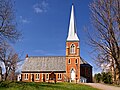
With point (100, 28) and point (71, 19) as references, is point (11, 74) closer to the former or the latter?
point (71, 19)

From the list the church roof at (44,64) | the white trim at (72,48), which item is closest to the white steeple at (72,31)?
the white trim at (72,48)

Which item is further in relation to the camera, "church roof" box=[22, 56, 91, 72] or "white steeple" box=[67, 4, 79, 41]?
"church roof" box=[22, 56, 91, 72]

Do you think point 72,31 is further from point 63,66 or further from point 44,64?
point 44,64

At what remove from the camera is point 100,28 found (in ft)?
75.7

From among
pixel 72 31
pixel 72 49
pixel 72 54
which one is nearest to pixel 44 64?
pixel 72 54

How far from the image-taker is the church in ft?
208

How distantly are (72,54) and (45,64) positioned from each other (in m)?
11.8

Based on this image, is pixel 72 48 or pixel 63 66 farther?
pixel 63 66

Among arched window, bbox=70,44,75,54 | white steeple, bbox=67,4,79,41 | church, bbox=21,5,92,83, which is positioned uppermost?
white steeple, bbox=67,4,79,41

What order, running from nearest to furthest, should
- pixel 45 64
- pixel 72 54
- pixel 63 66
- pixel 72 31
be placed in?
pixel 72 54, pixel 72 31, pixel 63 66, pixel 45 64

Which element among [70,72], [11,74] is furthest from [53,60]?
[11,74]

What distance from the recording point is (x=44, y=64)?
71.9 m

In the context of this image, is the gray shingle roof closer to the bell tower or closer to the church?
the church

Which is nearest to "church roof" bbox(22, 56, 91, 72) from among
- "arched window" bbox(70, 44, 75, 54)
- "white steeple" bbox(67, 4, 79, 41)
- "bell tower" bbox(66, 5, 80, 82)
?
"bell tower" bbox(66, 5, 80, 82)
